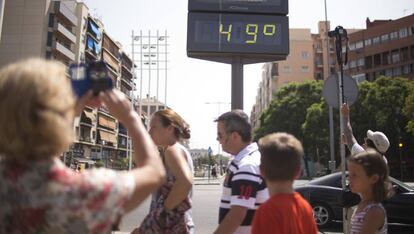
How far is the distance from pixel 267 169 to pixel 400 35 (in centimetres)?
6594

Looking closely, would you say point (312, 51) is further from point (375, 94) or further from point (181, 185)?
point (181, 185)

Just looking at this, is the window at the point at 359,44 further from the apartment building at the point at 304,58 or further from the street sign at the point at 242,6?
the street sign at the point at 242,6

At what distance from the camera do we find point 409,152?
49.5 m

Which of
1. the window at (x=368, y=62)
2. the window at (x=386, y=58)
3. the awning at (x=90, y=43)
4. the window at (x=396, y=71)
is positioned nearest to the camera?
the window at (x=396, y=71)

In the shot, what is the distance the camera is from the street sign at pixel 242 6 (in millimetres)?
7242

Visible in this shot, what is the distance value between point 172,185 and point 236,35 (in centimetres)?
450

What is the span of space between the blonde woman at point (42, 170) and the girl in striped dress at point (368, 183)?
217 cm

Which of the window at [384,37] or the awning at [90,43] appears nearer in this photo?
the window at [384,37]

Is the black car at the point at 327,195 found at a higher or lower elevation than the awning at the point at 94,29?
lower

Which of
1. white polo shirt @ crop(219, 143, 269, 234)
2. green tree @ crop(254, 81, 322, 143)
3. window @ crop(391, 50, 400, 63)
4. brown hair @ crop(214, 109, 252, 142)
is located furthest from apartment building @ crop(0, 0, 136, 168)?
white polo shirt @ crop(219, 143, 269, 234)

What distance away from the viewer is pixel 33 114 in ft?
4.79

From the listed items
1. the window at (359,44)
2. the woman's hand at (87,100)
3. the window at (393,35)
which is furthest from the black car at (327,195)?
the window at (359,44)

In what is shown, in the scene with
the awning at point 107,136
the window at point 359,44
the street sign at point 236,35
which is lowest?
the street sign at point 236,35

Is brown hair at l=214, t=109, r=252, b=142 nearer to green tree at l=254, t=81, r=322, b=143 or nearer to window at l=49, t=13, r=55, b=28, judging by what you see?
green tree at l=254, t=81, r=322, b=143
